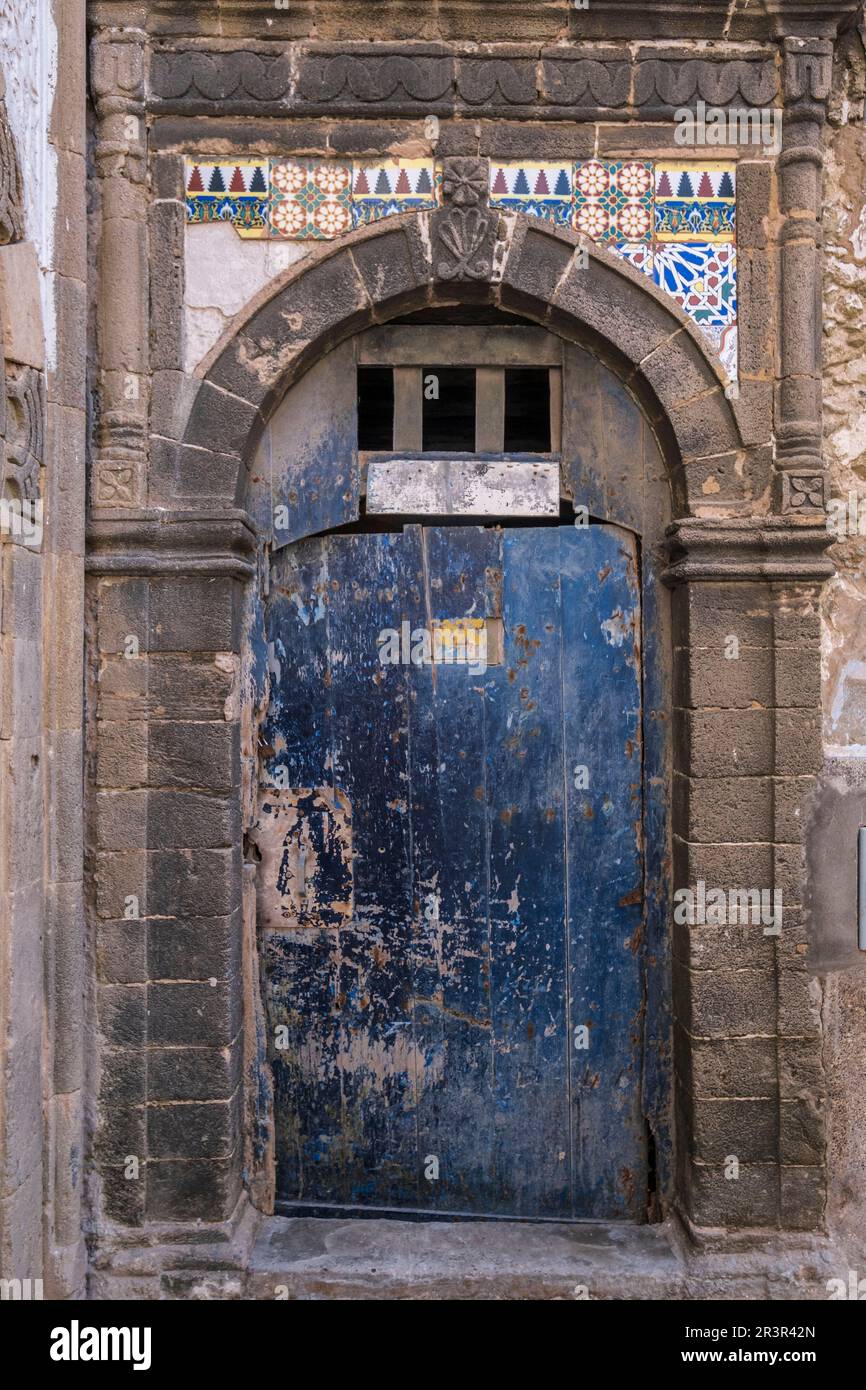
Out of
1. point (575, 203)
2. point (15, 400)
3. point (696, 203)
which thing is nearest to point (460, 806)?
point (15, 400)

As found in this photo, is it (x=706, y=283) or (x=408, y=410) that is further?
(x=408, y=410)

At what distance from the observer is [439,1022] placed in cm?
341

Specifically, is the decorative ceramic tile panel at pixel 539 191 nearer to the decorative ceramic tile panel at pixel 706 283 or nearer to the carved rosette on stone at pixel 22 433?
the decorative ceramic tile panel at pixel 706 283

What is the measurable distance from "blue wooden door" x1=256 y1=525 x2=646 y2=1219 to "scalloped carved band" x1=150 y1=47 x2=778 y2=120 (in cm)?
133

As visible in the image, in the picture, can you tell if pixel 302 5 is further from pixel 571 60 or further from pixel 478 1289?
pixel 478 1289

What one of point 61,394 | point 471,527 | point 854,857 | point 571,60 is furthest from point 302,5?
point 854,857

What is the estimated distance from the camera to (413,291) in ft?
10.6

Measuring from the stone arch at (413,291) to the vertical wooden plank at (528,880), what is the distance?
593 mm

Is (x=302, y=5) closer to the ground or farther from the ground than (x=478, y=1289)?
farther from the ground

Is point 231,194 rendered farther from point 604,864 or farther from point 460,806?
point 604,864

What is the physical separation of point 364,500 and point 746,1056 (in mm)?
2186

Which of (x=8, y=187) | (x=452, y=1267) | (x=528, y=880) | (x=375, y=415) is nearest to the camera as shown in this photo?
(x=8, y=187)

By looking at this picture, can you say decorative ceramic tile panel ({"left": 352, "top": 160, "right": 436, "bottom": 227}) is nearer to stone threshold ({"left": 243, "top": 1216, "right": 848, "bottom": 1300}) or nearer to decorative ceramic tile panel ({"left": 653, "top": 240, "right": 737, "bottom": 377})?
decorative ceramic tile panel ({"left": 653, "top": 240, "right": 737, "bottom": 377})

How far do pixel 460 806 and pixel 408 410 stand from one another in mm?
1357
